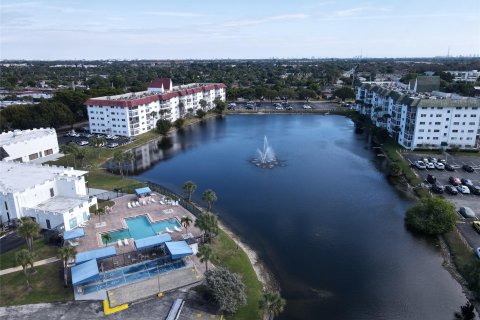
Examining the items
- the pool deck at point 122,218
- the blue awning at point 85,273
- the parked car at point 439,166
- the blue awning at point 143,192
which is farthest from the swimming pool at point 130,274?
the parked car at point 439,166

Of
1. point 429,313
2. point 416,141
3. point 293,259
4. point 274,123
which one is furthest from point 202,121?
point 429,313

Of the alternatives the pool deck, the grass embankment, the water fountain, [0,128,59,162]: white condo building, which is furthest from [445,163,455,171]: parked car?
[0,128,59,162]: white condo building

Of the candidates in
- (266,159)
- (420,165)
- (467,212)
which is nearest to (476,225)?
(467,212)

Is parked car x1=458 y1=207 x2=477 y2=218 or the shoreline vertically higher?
parked car x1=458 y1=207 x2=477 y2=218

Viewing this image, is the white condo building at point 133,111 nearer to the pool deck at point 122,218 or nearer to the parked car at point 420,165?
the pool deck at point 122,218

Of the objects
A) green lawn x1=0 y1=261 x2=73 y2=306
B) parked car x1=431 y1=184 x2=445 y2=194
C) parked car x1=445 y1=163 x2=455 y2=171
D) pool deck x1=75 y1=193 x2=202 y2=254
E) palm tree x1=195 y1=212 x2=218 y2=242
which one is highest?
palm tree x1=195 y1=212 x2=218 y2=242

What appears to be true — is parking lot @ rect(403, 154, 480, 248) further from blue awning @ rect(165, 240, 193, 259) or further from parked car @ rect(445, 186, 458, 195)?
blue awning @ rect(165, 240, 193, 259)

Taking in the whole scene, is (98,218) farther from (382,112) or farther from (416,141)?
(382,112)
